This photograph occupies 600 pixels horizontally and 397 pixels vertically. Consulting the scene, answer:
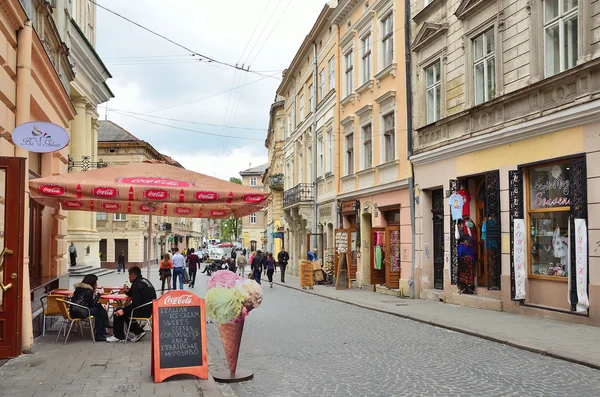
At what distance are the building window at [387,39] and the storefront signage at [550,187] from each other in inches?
358

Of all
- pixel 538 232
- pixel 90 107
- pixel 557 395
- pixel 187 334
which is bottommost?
pixel 557 395

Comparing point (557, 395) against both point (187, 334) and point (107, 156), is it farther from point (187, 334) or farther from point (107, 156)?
point (107, 156)

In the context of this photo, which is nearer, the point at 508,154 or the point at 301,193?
the point at 508,154

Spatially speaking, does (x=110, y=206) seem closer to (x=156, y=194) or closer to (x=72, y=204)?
(x=72, y=204)

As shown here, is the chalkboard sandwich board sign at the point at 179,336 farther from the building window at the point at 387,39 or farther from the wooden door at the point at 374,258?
the building window at the point at 387,39

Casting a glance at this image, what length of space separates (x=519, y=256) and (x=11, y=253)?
1037 cm

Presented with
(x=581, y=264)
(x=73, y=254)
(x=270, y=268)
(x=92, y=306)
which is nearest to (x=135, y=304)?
(x=92, y=306)

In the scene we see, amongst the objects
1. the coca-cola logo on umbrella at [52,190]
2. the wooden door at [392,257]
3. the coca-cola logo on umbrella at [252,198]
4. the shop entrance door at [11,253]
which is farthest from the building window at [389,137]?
the shop entrance door at [11,253]

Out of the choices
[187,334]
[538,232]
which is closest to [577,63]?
[538,232]

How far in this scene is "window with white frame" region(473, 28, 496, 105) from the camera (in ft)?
50.6

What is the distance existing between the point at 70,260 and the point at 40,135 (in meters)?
25.9

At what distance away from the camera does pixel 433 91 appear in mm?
18641

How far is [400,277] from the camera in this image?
20844 millimetres

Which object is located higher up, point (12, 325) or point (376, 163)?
point (376, 163)
